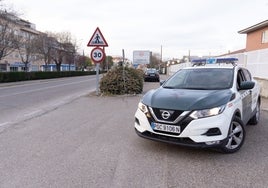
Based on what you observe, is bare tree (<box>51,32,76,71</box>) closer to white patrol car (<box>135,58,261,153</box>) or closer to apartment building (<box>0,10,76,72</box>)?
apartment building (<box>0,10,76,72</box>)

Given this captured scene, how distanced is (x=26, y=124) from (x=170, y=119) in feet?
13.9

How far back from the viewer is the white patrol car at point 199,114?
3.72 meters

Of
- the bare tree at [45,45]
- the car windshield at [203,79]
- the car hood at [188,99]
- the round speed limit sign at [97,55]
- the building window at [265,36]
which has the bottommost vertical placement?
the car hood at [188,99]

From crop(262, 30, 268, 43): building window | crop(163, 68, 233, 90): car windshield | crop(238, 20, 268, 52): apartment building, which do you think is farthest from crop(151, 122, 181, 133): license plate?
crop(262, 30, 268, 43): building window

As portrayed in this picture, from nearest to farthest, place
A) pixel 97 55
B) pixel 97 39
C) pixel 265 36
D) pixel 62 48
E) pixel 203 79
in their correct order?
pixel 203 79 → pixel 97 39 → pixel 97 55 → pixel 265 36 → pixel 62 48

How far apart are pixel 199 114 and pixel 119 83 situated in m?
9.04

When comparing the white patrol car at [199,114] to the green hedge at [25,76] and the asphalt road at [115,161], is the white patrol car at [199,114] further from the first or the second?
the green hedge at [25,76]

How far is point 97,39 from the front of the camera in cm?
1149

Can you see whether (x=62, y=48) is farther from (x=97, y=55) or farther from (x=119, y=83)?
(x=97, y=55)

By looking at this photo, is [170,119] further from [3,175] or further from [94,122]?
[94,122]

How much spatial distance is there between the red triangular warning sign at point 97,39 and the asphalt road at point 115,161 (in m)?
6.60

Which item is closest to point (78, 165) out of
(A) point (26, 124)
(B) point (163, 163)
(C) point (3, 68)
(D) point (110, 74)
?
(B) point (163, 163)

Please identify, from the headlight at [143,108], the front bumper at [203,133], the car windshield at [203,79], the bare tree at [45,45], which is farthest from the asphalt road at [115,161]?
the bare tree at [45,45]

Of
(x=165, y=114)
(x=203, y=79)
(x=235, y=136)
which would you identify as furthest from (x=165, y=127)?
(x=203, y=79)
